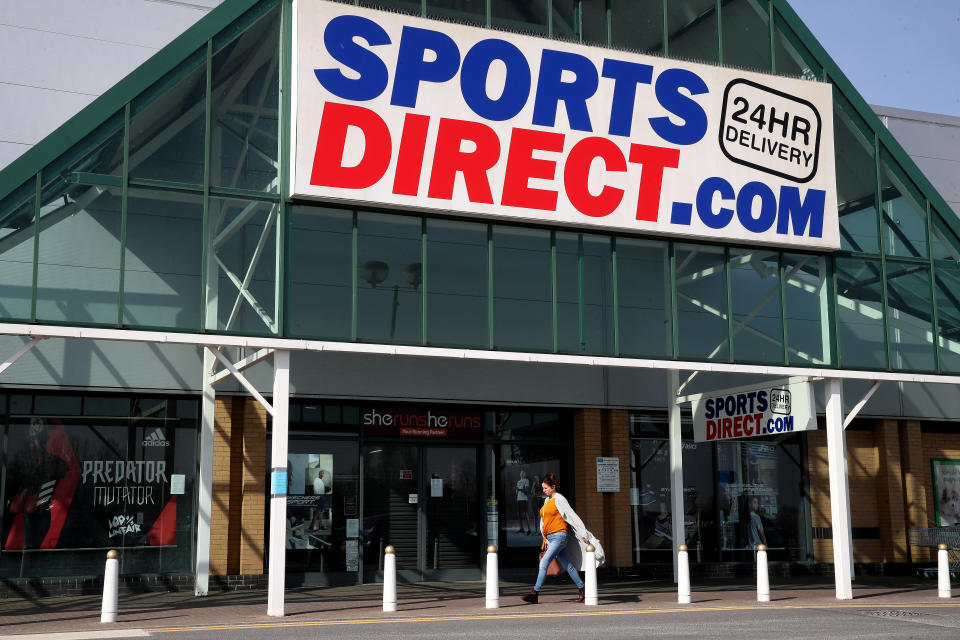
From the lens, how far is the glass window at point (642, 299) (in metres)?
17.4

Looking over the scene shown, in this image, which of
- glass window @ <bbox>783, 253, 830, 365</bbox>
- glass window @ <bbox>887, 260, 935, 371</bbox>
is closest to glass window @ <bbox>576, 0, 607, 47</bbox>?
glass window @ <bbox>783, 253, 830, 365</bbox>

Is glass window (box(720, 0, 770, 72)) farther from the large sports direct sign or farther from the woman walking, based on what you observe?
the woman walking

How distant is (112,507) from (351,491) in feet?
13.5

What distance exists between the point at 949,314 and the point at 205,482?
43.4 feet

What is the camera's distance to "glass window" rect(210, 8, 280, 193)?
51.9 ft

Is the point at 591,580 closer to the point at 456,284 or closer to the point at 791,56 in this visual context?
the point at 456,284

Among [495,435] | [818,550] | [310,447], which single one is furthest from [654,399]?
[310,447]

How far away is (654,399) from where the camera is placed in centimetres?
2189

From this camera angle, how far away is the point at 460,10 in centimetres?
1723

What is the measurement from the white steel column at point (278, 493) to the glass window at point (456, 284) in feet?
7.31

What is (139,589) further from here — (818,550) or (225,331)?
(818,550)

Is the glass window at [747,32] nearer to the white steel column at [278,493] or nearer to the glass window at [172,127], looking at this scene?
the glass window at [172,127]

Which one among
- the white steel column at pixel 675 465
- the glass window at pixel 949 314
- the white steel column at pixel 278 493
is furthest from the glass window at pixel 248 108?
the glass window at pixel 949 314

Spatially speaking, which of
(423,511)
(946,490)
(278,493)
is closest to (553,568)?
(278,493)
